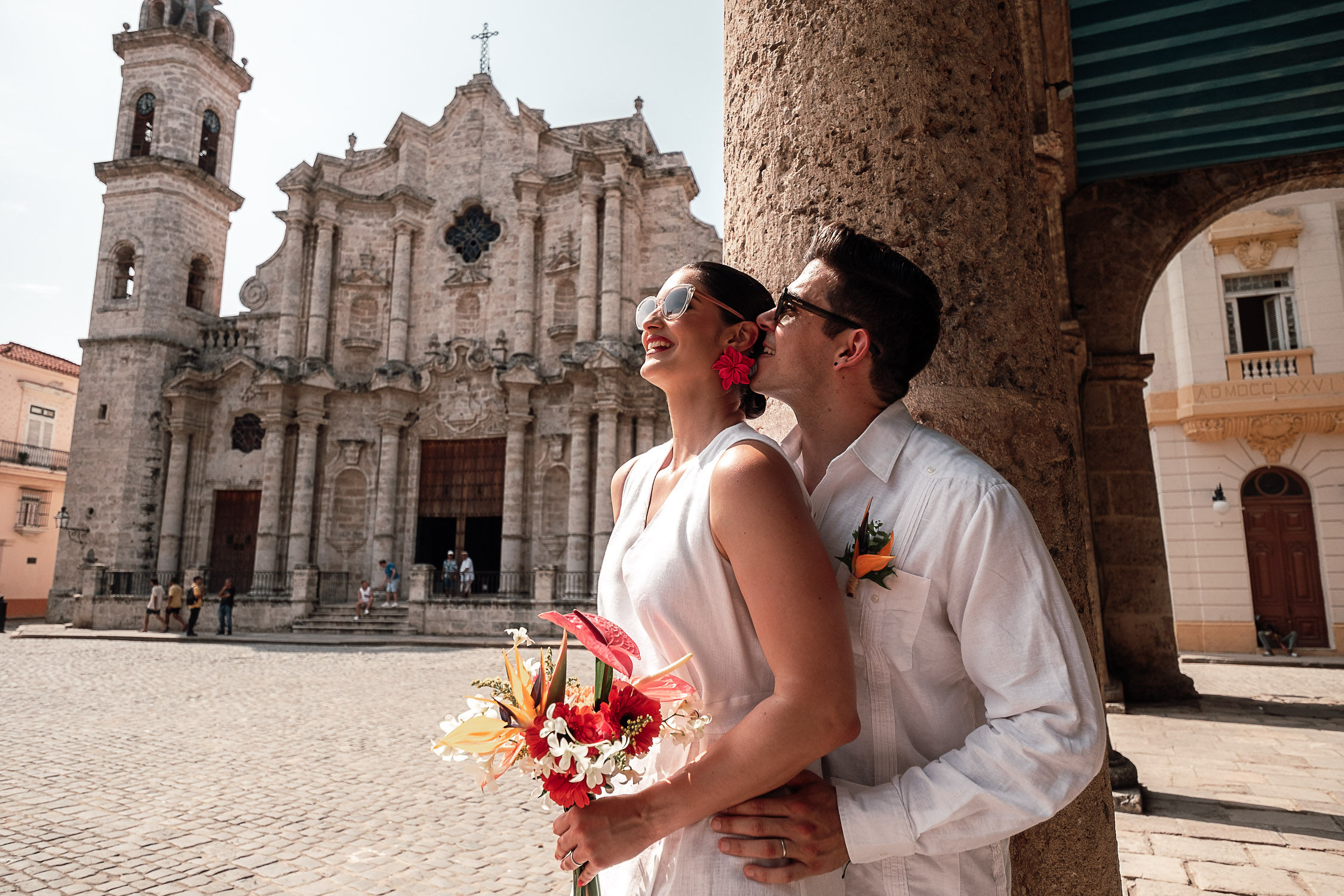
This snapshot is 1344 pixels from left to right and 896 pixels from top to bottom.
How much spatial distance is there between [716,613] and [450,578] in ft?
66.8

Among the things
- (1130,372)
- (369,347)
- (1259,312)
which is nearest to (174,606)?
(369,347)

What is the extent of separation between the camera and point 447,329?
23.7 meters

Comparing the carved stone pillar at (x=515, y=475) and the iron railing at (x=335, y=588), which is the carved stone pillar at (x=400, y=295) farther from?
the iron railing at (x=335, y=588)

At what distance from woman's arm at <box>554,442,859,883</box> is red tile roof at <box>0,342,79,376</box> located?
37666 millimetres

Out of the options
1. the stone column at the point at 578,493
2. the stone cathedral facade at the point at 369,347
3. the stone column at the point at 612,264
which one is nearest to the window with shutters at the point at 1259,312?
the stone cathedral facade at the point at 369,347

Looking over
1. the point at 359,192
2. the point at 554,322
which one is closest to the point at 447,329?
the point at 554,322

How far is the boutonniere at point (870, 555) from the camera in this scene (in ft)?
4.39

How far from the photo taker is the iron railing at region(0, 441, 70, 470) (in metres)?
30.3

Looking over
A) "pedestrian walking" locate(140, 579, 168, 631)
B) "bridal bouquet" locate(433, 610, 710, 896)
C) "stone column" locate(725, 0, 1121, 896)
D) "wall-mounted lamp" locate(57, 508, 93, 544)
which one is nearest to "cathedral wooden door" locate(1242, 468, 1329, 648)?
"stone column" locate(725, 0, 1121, 896)

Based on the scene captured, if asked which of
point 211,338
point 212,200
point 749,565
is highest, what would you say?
point 212,200

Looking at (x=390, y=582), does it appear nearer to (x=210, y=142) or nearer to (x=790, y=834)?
(x=210, y=142)

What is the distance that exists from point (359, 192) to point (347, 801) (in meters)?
23.5

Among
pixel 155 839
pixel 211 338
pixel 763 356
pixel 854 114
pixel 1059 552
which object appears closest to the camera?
pixel 763 356

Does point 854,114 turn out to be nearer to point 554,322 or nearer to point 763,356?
point 763,356
